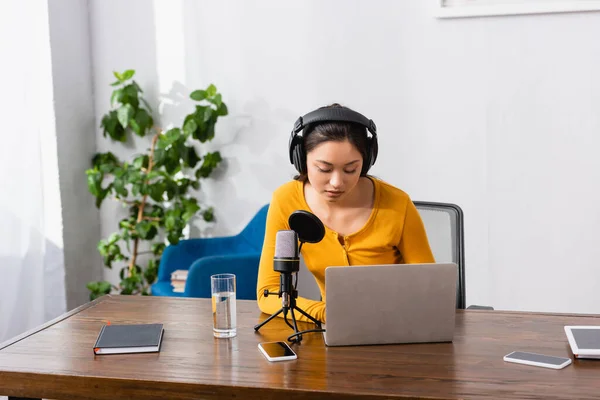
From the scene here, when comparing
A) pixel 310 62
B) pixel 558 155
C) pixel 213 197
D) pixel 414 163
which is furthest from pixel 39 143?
pixel 558 155

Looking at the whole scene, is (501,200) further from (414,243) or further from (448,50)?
(414,243)

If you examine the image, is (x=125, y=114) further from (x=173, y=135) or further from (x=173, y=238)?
(x=173, y=238)

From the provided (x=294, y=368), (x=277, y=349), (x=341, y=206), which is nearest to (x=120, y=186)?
(x=341, y=206)

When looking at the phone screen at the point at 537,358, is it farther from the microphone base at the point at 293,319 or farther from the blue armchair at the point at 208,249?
the blue armchair at the point at 208,249

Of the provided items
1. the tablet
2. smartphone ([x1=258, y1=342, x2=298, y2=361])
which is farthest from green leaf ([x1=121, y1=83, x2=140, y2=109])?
the tablet

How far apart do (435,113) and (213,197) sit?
1234 millimetres

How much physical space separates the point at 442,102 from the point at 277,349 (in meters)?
2.15

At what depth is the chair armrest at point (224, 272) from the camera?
2.97m

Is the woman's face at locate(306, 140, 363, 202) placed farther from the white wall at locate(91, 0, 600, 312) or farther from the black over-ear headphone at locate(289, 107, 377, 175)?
the white wall at locate(91, 0, 600, 312)

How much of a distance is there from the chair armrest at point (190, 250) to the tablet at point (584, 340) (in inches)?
83.4

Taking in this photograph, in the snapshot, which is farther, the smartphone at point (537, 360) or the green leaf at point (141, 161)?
the green leaf at point (141, 161)

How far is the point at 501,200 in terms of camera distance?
11.2 feet

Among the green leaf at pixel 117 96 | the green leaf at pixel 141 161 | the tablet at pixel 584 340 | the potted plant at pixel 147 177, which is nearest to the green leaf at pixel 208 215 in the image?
the potted plant at pixel 147 177

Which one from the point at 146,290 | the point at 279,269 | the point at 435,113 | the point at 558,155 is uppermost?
the point at 435,113
